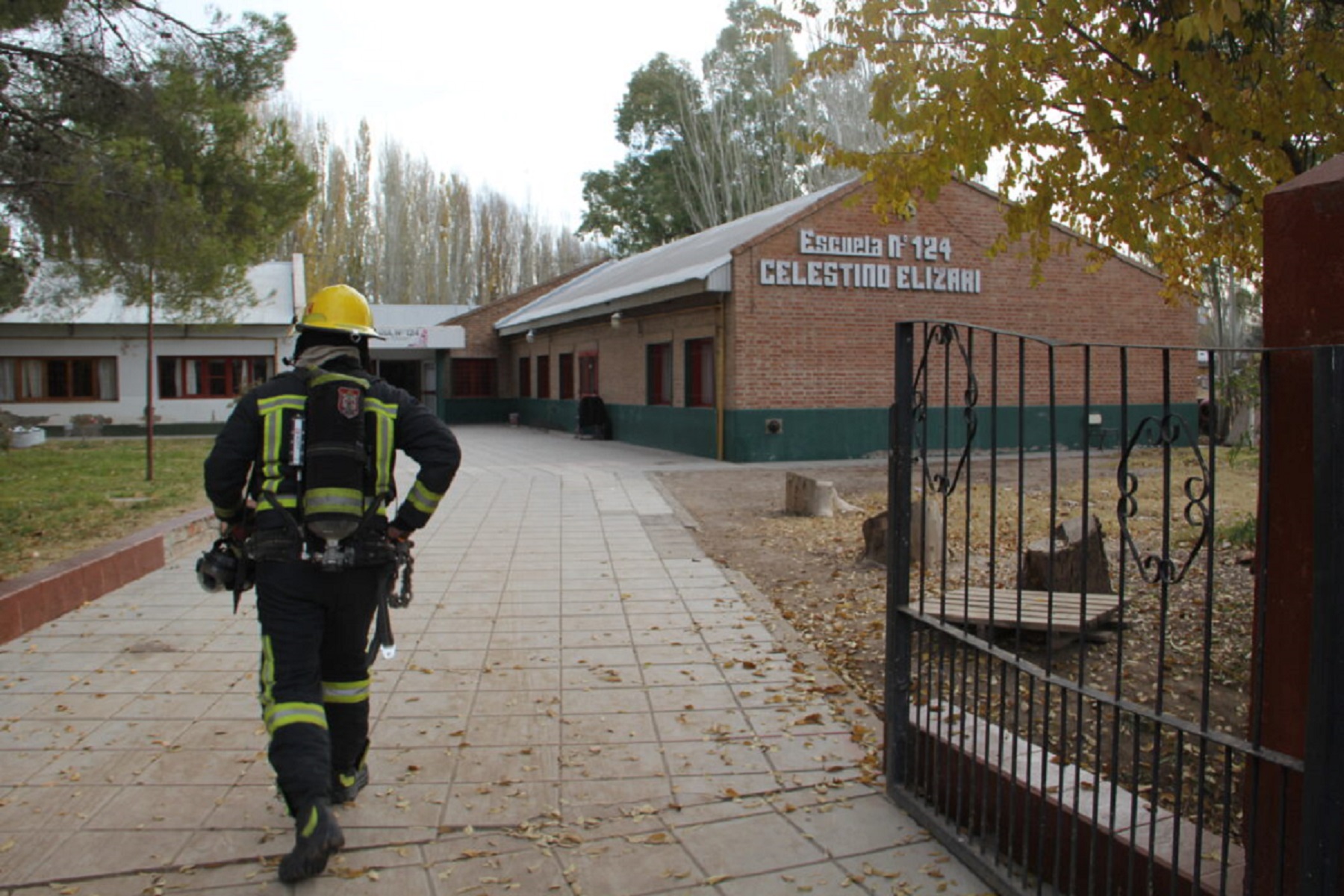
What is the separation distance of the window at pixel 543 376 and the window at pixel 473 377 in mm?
3804

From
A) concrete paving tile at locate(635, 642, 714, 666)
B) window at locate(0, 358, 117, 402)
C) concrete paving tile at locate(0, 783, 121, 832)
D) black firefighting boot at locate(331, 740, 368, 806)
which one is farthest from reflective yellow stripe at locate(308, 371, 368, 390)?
window at locate(0, 358, 117, 402)

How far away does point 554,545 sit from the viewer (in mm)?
9844

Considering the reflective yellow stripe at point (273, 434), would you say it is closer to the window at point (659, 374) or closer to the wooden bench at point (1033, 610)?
the wooden bench at point (1033, 610)

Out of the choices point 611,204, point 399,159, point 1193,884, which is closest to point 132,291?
point 1193,884

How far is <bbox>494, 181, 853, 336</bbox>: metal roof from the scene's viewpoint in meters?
18.5

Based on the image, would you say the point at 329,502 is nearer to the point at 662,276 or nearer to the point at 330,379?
the point at 330,379

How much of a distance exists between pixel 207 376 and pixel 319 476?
89.3 ft

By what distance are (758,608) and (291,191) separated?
7.83m

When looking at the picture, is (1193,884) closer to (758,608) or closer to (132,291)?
(758,608)

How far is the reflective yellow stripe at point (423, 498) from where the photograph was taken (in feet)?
12.4

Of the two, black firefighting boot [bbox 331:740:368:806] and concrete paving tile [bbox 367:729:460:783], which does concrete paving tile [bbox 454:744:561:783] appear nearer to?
concrete paving tile [bbox 367:729:460:783]

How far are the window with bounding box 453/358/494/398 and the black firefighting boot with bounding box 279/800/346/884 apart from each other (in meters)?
32.4

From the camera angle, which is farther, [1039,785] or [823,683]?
[823,683]

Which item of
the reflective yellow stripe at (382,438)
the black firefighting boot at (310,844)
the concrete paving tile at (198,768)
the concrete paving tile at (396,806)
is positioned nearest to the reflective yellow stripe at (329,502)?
the reflective yellow stripe at (382,438)
